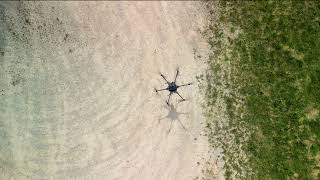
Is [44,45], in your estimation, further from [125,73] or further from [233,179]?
[233,179]

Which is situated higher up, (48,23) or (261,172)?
(48,23)

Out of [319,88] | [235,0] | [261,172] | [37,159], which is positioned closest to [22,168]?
[37,159]

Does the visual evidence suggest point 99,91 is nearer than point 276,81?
No

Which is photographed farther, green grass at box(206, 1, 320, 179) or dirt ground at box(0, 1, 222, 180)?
dirt ground at box(0, 1, 222, 180)

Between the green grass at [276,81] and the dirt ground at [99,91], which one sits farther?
the dirt ground at [99,91]
